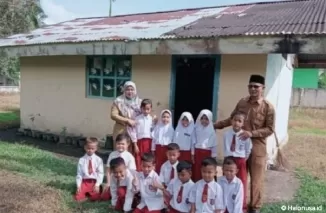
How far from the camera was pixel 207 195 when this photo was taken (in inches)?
144

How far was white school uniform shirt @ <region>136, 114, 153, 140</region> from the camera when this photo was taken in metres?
4.80

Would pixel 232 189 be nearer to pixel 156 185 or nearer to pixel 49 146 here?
pixel 156 185

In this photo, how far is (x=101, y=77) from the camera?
8.19 meters

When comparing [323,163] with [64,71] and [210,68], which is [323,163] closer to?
[210,68]

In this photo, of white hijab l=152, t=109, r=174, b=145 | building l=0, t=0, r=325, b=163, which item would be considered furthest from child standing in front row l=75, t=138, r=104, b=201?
building l=0, t=0, r=325, b=163

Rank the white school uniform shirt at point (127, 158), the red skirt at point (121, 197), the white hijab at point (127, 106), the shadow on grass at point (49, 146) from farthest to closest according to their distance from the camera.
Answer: the shadow on grass at point (49, 146) → the white hijab at point (127, 106) → the white school uniform shirt at point (127, 158) → the red skirt at point (121, 197)

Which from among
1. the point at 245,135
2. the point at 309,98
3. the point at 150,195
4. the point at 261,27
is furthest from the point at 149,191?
the point at 309,98

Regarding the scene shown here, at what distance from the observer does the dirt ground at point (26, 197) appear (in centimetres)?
413

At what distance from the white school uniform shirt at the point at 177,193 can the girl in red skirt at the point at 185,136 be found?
63cm

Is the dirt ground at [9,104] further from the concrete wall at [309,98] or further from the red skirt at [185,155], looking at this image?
the concrete wall at [309,98]

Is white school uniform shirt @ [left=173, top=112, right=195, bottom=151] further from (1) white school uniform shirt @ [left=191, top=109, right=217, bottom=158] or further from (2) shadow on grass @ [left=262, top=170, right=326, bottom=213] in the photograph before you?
(2) shadow on grass @ [left=262, top=170, right=326, bottom=213]

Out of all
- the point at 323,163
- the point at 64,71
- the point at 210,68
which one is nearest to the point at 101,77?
the point at 64,71

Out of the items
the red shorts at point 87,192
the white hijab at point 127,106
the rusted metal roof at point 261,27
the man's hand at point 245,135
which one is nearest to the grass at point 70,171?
the red shorts at point 87,192

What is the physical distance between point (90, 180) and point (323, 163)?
508 cm
